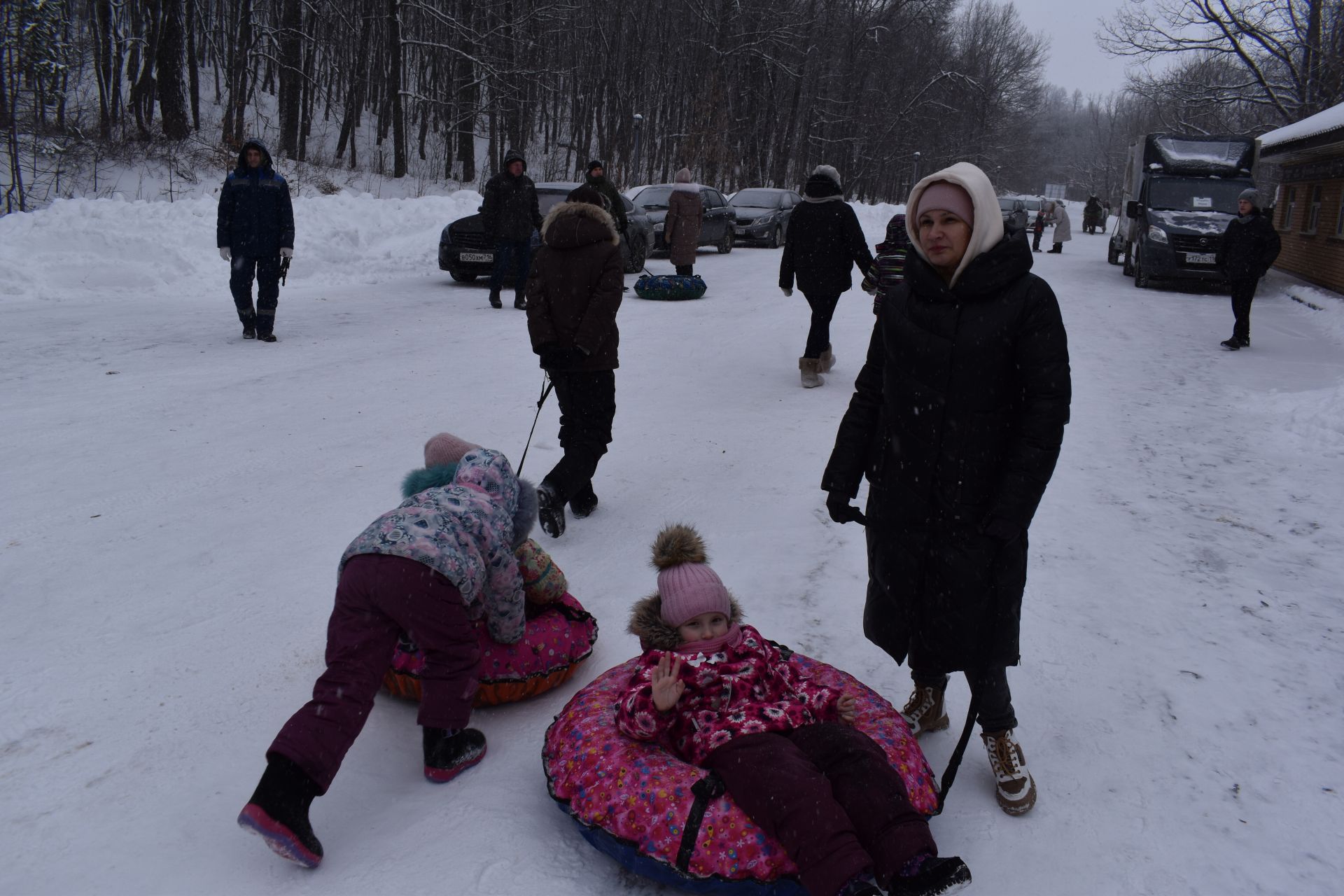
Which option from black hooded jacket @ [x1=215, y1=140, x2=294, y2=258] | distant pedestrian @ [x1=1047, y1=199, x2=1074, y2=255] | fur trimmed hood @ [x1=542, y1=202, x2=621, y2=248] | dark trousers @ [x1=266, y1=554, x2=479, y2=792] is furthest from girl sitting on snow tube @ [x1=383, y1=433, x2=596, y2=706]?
distant pedestrian @ [x1=1047, y1=199, x2=1074, y2=255]

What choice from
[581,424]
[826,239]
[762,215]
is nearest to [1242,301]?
[826,239]

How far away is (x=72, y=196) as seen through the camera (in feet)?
58.7

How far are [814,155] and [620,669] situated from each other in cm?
4585

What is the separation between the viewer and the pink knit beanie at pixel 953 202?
8.96 feet

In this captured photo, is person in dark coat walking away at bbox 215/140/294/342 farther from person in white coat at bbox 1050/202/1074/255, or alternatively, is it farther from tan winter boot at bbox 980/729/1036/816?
person in white coat at bbox 1050/202/1074/255

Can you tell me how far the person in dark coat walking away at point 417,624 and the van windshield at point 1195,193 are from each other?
1730 cm

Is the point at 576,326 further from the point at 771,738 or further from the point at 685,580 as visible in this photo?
the point at 771,738

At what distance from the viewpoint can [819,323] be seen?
843 centimetres

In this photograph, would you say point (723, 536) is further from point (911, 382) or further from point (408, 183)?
point (408, 183)

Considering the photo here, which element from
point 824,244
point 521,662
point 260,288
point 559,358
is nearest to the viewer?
point 521,662

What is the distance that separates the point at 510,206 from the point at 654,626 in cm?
976

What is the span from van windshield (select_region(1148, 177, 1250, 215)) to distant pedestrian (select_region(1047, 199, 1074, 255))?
7.46 meters

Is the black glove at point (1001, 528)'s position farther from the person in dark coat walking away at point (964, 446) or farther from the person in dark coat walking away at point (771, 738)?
the person in dark coat walking away at point (771, 738)

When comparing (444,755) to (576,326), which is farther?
(576,326)
